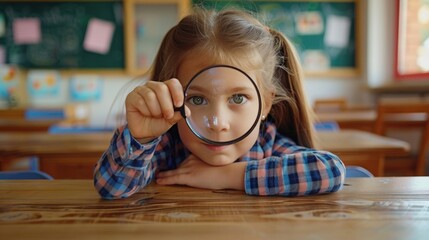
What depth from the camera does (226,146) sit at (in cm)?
100

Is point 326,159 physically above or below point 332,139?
above

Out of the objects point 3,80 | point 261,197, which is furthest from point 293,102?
point 3,80

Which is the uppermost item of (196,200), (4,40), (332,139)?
(4,40)

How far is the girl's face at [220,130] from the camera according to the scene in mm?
898

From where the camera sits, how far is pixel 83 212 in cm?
73

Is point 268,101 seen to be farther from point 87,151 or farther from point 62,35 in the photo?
point 62,35

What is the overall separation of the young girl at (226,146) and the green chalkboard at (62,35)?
4339 millimetres

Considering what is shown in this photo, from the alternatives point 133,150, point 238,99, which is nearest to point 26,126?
point 133,150

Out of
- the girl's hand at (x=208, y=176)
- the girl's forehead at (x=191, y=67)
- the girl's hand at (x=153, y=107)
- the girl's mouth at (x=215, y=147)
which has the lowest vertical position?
the girl's hand at (x=208, y=176)

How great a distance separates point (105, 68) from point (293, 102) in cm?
448

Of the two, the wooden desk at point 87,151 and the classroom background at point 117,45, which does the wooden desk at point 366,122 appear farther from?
the classroom background at point 117,45

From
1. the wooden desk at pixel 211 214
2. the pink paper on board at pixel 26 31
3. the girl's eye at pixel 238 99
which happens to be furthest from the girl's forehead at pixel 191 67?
the pink paper on board at pixel 26 31

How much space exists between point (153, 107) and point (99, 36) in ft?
15.8

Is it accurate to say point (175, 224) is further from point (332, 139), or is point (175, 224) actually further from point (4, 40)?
point (4, 40)
